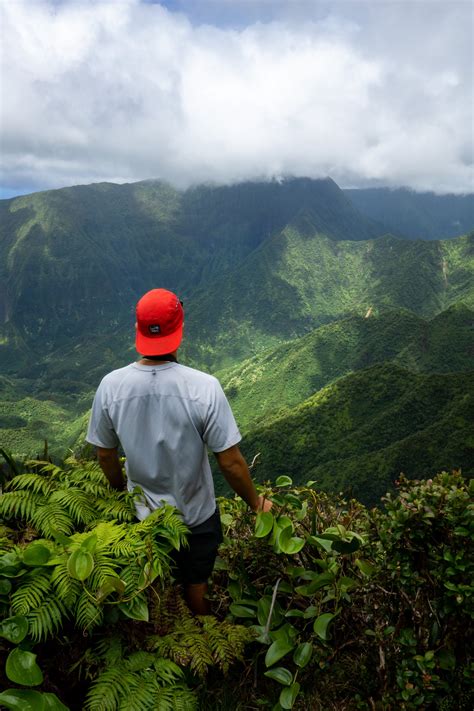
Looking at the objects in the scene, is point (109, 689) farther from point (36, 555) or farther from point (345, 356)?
point (345, 356)

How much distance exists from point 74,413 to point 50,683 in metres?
186

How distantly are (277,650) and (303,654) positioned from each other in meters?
0.17

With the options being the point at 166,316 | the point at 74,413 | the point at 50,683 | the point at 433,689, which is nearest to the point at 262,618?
the point at 433,689

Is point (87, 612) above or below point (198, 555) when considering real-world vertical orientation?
above

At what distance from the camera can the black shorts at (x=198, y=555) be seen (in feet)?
10.9

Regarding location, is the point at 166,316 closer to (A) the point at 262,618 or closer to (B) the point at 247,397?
(A) the point at 262,618

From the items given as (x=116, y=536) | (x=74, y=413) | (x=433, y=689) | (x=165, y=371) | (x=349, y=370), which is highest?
(x=165, y=371)

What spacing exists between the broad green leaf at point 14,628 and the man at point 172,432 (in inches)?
42.4

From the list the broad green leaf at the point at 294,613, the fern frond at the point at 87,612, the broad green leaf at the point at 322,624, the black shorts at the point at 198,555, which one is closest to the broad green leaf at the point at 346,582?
the broad green leaf at the point at 322,624

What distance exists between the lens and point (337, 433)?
81562 millimetres

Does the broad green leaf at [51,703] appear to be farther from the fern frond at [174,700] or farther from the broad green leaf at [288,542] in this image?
the broad green leaf at [288,542]

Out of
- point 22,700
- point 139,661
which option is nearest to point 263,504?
point 139,661

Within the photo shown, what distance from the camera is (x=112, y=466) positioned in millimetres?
3543

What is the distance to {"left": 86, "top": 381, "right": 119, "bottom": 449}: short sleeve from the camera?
3.19 m
